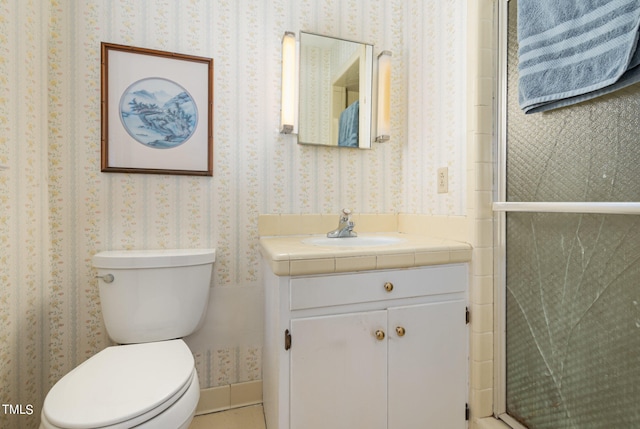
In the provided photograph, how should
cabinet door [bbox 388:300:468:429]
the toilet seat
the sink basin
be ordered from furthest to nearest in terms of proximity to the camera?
the sink basin → cabinet door [bbox 388:300:468:429] → the toilet seat

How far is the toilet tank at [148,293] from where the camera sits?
1.20 m

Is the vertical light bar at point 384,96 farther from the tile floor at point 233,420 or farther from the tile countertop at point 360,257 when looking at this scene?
the tile floor at point 233,420

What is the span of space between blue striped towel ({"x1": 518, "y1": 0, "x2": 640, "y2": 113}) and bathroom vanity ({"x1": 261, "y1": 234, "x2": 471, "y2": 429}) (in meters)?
0.63

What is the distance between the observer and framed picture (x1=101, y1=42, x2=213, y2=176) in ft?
4.38

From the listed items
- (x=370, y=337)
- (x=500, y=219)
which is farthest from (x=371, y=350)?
(x=500, y=219)

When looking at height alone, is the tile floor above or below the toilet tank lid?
below

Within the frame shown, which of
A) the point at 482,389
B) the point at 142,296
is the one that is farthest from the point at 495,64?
the point at 142,296

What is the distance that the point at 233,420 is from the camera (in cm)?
142

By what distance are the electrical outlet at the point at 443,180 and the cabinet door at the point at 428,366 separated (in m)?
0.51

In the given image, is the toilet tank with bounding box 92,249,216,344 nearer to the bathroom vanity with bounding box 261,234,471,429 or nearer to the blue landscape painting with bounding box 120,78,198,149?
the bathroom vanity with bounding box 261,234,471,429

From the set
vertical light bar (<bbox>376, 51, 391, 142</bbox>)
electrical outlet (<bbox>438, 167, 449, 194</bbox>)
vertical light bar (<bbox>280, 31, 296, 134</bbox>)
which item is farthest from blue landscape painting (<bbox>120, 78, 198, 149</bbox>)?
electrical outlet (<bbox>438, 167, 449, 194</bbox>)

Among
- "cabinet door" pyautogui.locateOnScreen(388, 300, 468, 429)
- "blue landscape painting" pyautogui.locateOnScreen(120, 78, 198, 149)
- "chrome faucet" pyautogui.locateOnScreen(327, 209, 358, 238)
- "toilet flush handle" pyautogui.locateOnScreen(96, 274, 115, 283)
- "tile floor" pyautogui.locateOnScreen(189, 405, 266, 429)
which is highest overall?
"blue landscape painting" pyautogui.locateOnScreen(120, 78, 198, 149)

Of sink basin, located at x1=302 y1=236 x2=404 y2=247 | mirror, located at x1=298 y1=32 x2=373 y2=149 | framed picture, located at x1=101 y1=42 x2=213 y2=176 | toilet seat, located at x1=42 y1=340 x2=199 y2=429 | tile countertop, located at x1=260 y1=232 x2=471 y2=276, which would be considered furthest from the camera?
mirror, located at x1=298 y1=32 x2=373 y2=149

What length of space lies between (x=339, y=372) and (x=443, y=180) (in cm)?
96
